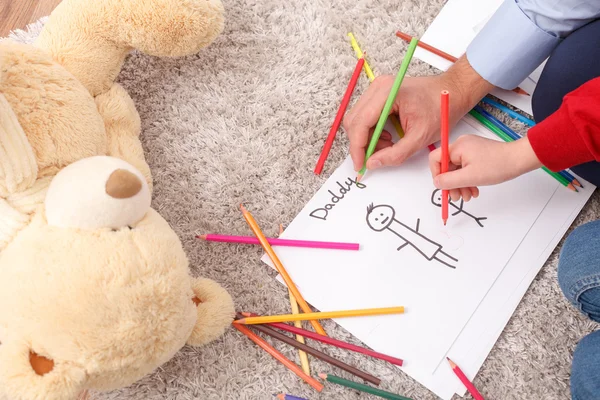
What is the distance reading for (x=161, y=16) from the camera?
58 centimetres

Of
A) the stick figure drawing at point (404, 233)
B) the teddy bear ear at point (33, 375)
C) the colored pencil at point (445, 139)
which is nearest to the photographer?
the teddy bear ear at point (33, 375)

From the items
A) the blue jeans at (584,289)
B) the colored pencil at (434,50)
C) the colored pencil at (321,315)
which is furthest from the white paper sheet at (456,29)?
the colored pencil at (321,315)

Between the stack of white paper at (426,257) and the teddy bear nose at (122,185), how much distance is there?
0.22 m

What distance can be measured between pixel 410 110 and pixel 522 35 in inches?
6.2

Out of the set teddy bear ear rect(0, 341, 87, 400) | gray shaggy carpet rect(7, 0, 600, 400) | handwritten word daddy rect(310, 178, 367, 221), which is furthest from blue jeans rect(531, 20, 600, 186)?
teddy bear ear rect(0, 341, 87, 400)

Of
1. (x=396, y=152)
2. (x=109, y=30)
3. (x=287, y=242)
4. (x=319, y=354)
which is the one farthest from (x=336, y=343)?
(x=109, y=30)

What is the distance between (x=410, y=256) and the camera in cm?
61

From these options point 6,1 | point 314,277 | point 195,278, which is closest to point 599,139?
point 314,277

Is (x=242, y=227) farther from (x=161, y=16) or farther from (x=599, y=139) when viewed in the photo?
(x=599, y=139)

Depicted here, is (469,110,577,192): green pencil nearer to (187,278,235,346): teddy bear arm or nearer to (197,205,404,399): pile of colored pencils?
(197,205,404,399): pile of colored pencils

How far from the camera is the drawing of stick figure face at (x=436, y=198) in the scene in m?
0.63

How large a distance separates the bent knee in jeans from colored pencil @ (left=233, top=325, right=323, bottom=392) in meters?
0.30

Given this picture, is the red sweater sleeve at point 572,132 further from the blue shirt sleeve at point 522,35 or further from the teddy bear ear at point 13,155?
the teddy bear ear at point 13,155

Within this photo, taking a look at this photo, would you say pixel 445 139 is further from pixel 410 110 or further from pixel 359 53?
pixel 359 53
